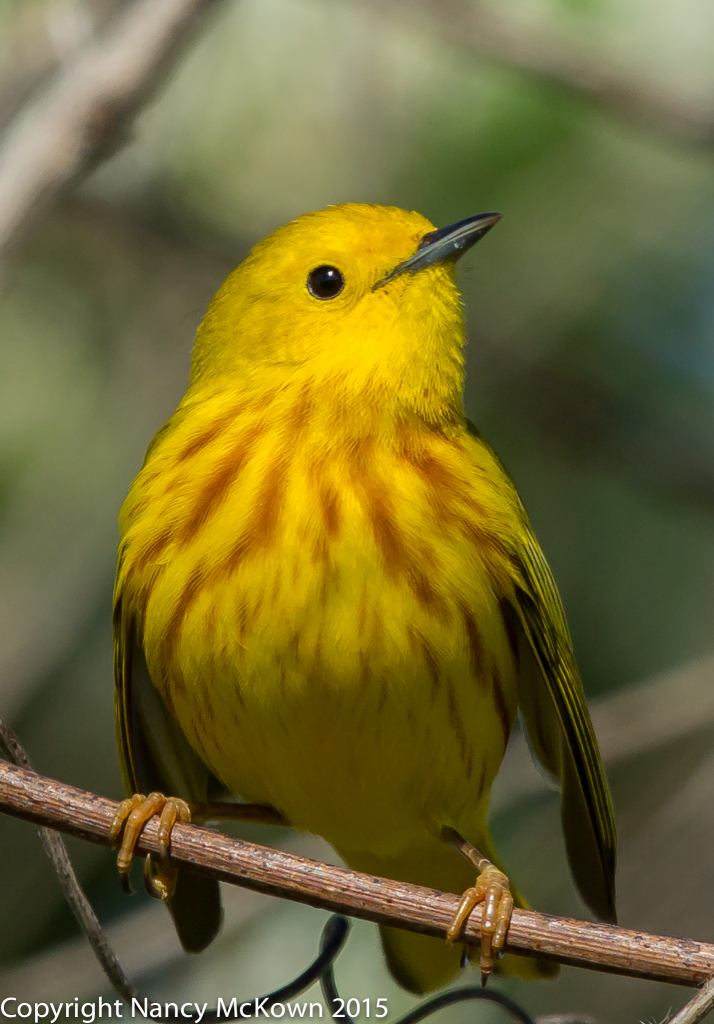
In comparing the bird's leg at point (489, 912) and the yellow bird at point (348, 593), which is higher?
the yellow bird at point (348, 593)

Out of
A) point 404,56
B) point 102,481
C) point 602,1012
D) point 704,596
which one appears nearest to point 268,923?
point 602,1012

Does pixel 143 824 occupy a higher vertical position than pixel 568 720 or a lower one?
lower

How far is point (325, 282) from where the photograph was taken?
340 cm

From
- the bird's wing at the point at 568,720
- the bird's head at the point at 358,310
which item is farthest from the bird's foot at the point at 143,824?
the bird's head at the point at 358,310

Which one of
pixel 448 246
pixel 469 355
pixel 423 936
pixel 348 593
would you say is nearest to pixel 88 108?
pixel 448 246

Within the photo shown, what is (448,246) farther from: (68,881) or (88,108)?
(68,881)

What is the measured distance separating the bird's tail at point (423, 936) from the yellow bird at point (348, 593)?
1cm

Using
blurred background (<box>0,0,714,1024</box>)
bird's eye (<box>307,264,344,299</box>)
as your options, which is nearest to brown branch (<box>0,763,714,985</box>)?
bird's eye (<box>307,264,344,299</box>)

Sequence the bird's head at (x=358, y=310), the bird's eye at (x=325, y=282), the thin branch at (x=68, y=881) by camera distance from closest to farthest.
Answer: the thin branch at (x=68, y=881) → the bird's head at (x=358, y=310) → the bird's eye at (x=325, y=282)

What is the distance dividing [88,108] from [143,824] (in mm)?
1667

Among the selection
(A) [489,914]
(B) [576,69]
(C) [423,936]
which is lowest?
(C) [423,936]

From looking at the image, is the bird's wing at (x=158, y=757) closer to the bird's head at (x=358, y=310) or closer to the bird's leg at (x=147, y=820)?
the bird's leg at (x=147, y=820)

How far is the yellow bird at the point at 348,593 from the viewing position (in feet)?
9.78

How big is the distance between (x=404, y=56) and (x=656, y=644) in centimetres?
260
